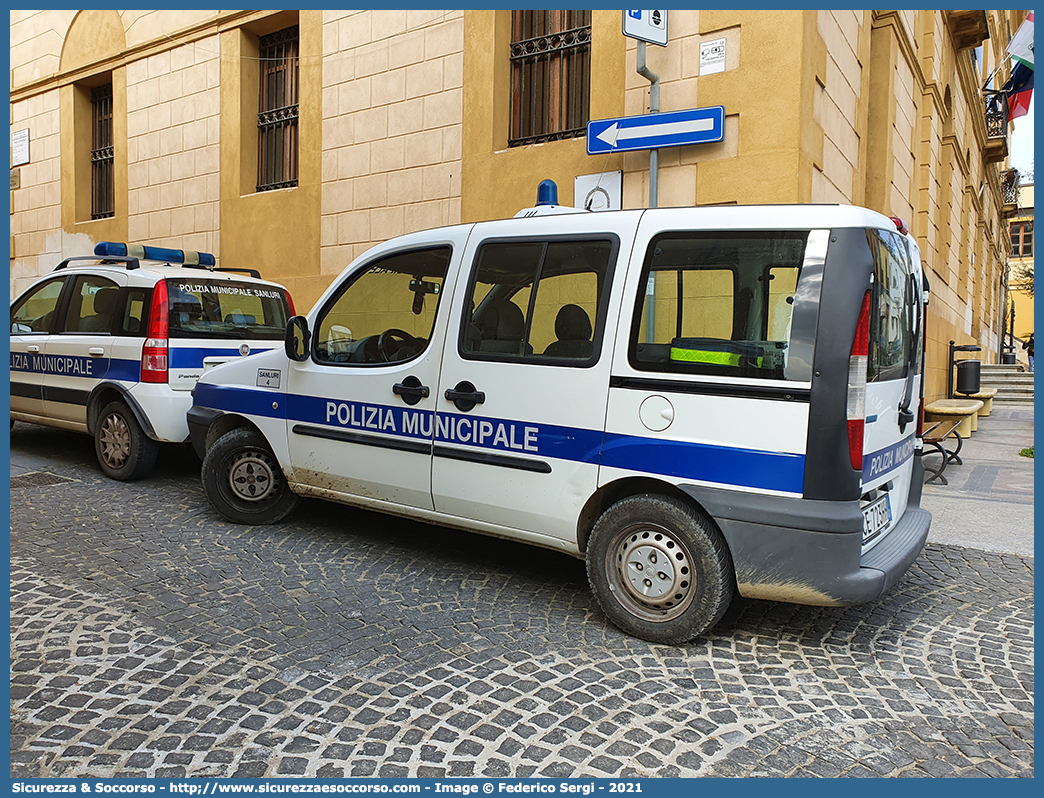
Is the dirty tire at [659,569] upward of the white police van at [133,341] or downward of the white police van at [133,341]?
downward

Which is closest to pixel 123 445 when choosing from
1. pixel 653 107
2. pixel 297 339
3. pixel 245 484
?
pixel 245 484

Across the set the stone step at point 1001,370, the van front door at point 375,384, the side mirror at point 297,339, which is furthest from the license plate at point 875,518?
the stone step at point 1001,370

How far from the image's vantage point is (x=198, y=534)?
5.12m

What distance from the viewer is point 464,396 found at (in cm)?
411

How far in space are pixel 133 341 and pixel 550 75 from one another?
18.4 ft

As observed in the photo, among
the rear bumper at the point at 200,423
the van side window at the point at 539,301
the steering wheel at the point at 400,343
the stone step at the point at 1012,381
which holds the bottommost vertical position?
the rear bumper at the point at 200,423

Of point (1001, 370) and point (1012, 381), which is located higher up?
point (1001, 370)

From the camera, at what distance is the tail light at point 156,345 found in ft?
20.6

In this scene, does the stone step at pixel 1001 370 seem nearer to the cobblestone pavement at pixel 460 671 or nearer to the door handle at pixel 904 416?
the cobblestone pavement at pixel 460 671

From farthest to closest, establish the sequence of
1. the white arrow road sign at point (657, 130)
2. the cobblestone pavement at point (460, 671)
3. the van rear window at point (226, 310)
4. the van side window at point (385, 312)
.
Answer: the white arrow road sign at point (657, 130)
the van rear window at point (226, 310)
the van side window at point (385, 312)
the cobblestone pavement at point (460, 671)

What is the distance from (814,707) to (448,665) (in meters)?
1.45

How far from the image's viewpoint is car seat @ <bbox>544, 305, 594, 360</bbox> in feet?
12.5

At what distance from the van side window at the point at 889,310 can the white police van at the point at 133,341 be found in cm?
515

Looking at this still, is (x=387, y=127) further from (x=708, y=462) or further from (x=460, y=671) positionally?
(x=460, y=671)
